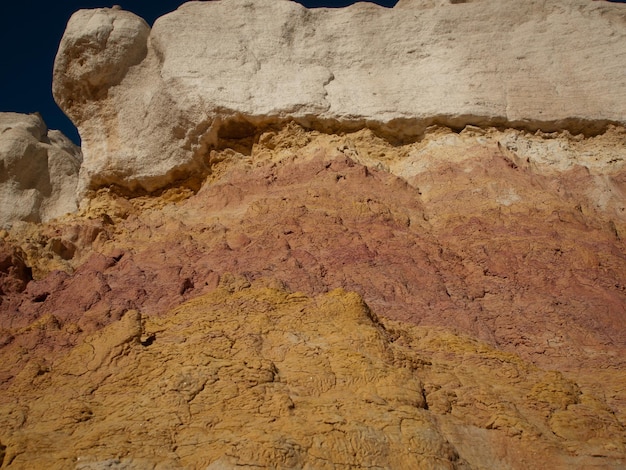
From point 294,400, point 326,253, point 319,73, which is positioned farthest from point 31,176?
point 294,400

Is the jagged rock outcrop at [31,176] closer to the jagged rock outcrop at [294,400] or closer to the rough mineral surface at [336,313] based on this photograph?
the rough mineral surface at [336,313]

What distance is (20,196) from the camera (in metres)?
16.3

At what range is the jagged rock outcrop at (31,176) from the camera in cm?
1611

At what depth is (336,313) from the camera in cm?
729

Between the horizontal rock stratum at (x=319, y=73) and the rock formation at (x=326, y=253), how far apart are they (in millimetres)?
57

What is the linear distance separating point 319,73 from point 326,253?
16.8 ft

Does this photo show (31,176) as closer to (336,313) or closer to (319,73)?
(319,73)

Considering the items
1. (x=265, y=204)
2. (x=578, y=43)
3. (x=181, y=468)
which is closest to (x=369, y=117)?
(x=265, y=204)

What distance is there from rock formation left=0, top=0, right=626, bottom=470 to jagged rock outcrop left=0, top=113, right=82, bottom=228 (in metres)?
4.06

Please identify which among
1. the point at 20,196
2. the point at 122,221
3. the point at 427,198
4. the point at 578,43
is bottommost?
the point at 20,196

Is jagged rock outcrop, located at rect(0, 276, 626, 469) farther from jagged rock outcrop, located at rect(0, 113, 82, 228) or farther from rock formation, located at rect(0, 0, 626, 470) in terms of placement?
jagged rock outcrop, located at rect(0, 113, 82, 228)

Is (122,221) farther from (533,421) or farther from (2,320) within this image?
(533,421)

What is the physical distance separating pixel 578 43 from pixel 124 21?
402 inches

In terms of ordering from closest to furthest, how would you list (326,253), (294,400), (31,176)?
(294,400)
(326,253)
(31,176)
